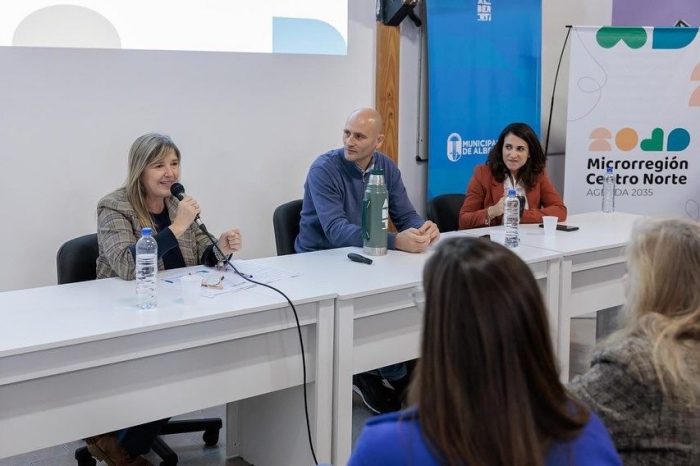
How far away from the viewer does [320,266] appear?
9.53 feet

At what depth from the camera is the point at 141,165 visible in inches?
111

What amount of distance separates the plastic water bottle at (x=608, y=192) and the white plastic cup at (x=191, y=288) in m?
2.56

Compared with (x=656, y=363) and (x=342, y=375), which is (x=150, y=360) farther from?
(x=656, y=363)

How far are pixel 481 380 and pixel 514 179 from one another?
3.05 m

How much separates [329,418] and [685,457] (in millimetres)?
1309

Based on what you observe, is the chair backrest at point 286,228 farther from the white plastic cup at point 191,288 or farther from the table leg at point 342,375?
the table leg at point 342,375

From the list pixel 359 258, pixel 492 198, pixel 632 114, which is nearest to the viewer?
pixel 359 258

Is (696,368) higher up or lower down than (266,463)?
higher up

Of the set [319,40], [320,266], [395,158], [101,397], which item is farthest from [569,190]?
[101,397]

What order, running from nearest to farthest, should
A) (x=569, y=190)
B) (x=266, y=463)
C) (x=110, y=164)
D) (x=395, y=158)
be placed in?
1. (x=266, y=463)
2. (x=110, y=164)
3. (x=395, y=158)
4. (x=569, y=190)

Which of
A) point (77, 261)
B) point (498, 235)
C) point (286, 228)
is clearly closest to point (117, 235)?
point (77, 261)

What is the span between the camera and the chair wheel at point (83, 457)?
2779 millimetres

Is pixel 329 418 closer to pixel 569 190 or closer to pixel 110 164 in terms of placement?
pixel 110 164

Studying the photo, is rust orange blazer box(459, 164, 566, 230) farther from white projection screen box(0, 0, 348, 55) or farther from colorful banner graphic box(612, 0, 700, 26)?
colorful banner graphic box(612, 0, 700, 26)
